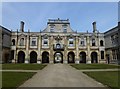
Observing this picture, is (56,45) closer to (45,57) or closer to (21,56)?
(45,57)

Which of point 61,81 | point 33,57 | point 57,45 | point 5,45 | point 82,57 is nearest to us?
point 61,81

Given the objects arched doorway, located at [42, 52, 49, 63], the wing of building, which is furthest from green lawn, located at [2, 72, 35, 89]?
arched doorway, located at [42, 52, 49, 63]

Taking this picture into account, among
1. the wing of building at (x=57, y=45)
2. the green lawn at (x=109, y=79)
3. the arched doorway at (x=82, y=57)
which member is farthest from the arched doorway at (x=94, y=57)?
the green lawn at (x=109, y=79)

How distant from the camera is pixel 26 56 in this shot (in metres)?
53.8

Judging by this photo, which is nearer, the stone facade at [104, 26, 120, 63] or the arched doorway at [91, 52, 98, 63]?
the stone facade at [104, 26, 120, 63]

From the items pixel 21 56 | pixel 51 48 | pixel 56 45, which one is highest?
pixel 56 45

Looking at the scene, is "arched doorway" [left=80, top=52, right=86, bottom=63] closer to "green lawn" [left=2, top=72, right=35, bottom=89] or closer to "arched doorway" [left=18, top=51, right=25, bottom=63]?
"arched doorway" [left=18, top=51, right=25, bottom=63]

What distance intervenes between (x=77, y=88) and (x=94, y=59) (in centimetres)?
4850

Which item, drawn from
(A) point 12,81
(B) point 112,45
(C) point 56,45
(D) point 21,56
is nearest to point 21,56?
(D) point 21,56

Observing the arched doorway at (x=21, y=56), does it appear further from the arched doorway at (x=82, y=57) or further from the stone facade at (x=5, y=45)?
the arched doorway at (x=82, y=57)

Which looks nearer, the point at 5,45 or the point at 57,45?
the point at 5,45

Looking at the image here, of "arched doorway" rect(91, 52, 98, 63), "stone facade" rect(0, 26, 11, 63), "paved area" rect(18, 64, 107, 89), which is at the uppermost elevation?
"stone facade" rect(0, 26, 11, 63)

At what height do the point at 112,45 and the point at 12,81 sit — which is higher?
the point at 112,45

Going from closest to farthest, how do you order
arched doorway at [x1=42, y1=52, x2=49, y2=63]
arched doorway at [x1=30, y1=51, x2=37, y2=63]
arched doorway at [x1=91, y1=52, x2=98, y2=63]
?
arched doorway at [x1=30, y1=51, x2=37, y2=63], arched doorway at [x1=91, y1=52, x2=98, y2=63], arched doorway at [x1=42, y1=52, x2=49, y2=63]
